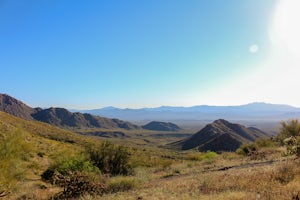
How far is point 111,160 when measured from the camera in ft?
64.5

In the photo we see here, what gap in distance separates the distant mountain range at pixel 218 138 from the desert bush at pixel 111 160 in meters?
61.3

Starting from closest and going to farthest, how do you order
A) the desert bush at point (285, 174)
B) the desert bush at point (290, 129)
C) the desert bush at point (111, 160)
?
1. the desert bush at point (285, 174)
2. the desert bush at point (111, 160)
3. the desert bush at point (290, 129)

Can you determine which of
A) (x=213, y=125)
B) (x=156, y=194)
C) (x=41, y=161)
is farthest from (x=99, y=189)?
(x=213, y=125)

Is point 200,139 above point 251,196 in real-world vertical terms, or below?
below

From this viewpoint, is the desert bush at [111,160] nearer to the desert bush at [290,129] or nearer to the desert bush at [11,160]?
the desert bush at [11,160]

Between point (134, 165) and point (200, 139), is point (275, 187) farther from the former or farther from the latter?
point (200, 139)

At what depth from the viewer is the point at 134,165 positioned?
22.7 metres

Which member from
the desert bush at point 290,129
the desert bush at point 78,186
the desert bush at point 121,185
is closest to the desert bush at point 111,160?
the desert bush at point 121,185

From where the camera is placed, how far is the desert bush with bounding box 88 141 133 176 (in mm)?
19312

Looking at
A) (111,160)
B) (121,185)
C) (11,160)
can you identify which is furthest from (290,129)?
(11,160)

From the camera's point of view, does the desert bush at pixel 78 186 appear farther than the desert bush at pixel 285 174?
Yes

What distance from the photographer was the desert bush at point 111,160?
19312 mm

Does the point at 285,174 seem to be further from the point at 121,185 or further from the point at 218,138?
the point at 218,138

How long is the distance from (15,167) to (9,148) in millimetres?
1020
